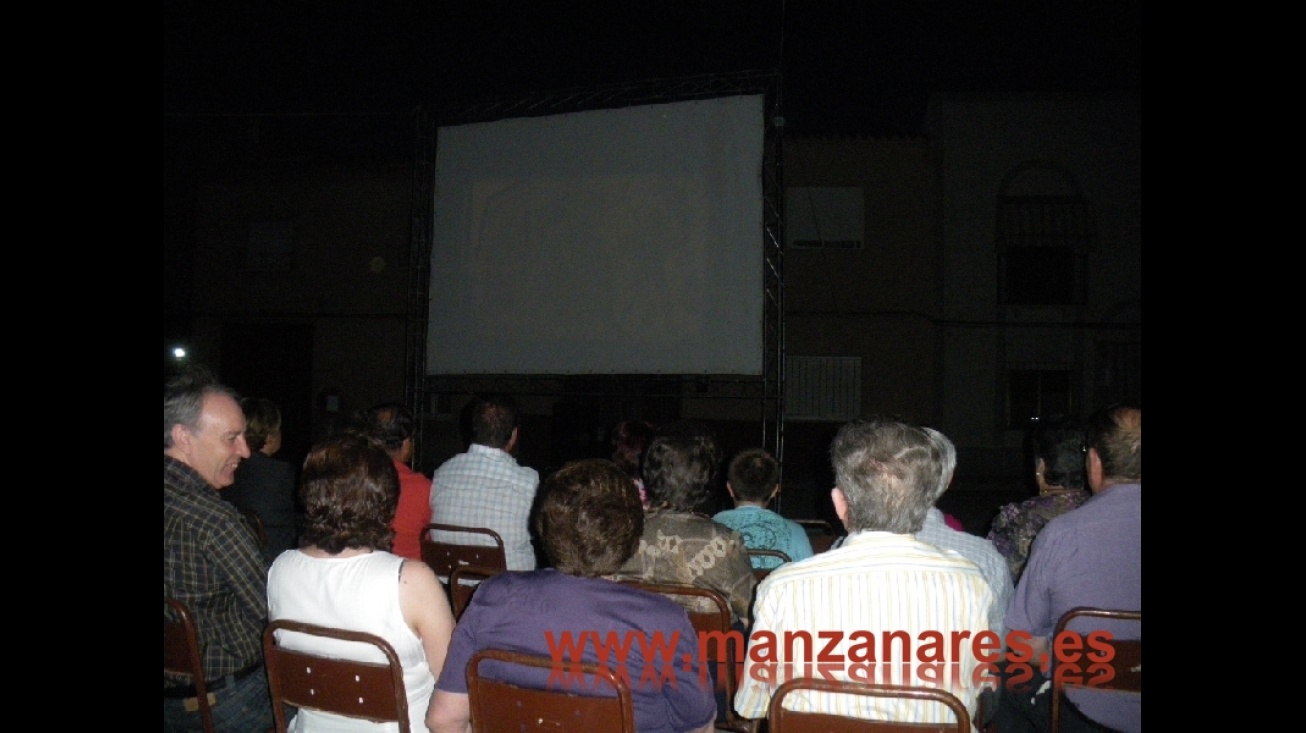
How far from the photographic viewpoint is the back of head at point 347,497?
75.2 inches

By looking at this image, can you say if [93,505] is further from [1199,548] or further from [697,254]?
[697,254]

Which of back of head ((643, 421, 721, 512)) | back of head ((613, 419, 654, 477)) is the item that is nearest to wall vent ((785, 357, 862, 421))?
back of head ((613, 419, 654, 477))

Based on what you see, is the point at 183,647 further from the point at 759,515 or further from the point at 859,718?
the point at 759,515

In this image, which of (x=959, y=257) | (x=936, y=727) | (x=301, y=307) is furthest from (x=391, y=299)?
(x=936, y=727)

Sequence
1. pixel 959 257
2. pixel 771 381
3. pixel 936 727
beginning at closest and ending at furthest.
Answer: pixel 936 727
pixel 771 381
pixel 959 257

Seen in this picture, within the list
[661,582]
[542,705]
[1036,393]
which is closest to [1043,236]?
[1036,393]

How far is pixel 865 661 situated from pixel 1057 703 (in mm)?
765

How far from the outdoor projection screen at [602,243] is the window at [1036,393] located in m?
8.56

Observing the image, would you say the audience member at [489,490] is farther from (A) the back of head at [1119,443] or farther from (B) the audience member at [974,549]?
(A) the back of head at [1119,443]

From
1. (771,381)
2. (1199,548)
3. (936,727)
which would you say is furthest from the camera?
(771,381)

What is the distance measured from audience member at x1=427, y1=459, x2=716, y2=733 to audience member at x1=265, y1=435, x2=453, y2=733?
0.18 meters

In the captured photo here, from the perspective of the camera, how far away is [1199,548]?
1.52m
